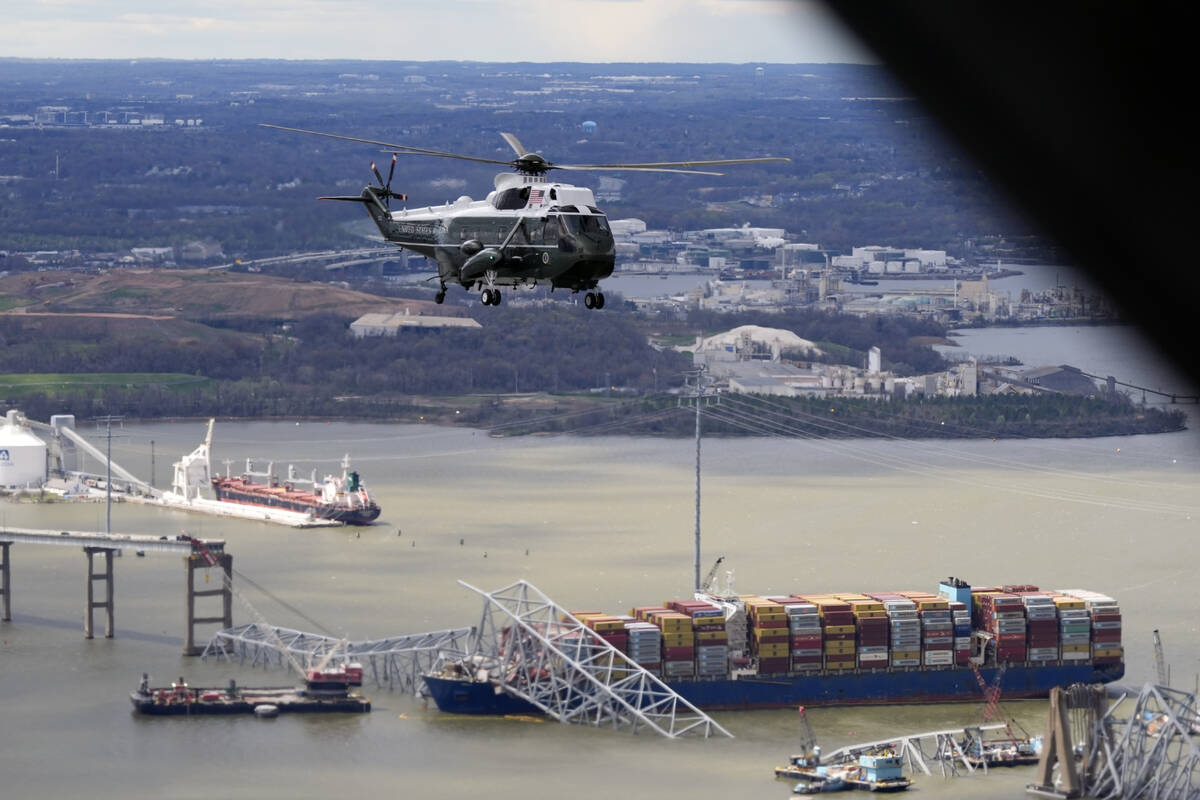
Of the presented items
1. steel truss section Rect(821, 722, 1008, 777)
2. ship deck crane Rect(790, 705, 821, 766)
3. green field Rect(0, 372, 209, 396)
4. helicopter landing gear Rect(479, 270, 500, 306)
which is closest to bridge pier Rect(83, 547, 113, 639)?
ship deck crane Rect(790, 705, 821, 766)

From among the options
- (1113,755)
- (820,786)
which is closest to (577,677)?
(820,786)

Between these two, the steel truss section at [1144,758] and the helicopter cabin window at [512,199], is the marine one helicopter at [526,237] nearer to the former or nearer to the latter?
the helicopter cabin window at [512,199]

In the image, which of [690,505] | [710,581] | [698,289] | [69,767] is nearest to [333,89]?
[698,289]

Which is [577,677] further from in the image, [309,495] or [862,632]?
[309,495]

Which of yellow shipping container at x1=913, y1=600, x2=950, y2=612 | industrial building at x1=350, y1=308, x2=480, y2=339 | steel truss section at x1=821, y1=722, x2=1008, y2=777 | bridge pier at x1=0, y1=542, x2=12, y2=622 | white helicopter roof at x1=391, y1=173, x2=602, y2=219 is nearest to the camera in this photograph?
white helicopter roof at x1=391, y1=173, x2=602, y2=219

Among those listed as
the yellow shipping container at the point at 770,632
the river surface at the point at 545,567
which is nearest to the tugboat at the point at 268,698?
the river surface at the point at 545,567

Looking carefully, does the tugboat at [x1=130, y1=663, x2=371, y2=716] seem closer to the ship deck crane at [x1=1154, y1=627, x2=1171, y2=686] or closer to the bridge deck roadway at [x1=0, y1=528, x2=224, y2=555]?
the bridge deck roadway at [x1=0, y1=528, x2=224, y2=555]
